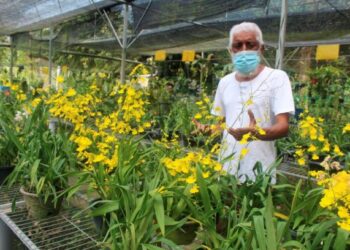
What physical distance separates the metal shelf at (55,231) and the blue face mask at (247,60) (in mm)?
929

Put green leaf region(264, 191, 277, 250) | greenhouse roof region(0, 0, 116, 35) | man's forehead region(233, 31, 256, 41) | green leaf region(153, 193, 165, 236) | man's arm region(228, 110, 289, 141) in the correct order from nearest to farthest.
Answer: green leaf region(264, 191, 277, 250), green leaf region(153, 193, 165, 236), man's arm region(228, 110, 289, 141), man's forehead region(233, 31, 256, 41), greenhouse roof region(0, 0, 116, 35)

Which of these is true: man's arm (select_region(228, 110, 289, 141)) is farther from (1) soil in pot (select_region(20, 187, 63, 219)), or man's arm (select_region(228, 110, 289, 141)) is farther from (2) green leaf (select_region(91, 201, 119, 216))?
(1) soil in pot (select_region(20, 187, 63, 219))

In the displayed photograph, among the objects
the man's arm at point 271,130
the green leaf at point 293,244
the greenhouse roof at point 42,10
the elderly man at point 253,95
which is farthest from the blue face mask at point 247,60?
the greenhouse roof at point 42,10

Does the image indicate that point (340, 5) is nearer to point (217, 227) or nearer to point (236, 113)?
point (236, 113)

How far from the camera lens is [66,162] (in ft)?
5.25

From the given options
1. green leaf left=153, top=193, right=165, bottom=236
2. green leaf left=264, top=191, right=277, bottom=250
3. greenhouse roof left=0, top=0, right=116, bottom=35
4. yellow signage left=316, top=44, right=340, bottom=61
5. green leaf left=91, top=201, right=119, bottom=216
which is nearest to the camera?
green leaf left=264, top=191, right=277, bottom=250

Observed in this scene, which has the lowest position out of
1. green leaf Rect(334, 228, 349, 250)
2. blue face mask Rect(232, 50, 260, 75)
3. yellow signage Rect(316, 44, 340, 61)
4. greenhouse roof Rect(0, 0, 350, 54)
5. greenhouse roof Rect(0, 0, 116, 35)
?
green leaf Rect(334, 228, 349, 250)

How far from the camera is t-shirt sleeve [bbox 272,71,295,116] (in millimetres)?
1477

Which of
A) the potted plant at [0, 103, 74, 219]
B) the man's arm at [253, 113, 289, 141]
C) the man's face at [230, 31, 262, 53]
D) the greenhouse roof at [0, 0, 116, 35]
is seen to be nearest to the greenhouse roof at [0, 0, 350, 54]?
the greenhouse roof at [0, 0, 116, 35]

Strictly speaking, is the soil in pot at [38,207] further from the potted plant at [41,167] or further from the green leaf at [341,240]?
the green leaf at [341,240]

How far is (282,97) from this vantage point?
58.9 inches

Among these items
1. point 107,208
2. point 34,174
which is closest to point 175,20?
point 34,174

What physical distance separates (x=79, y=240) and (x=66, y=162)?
0.48 metres

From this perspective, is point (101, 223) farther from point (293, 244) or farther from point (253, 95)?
point (253, 95)
